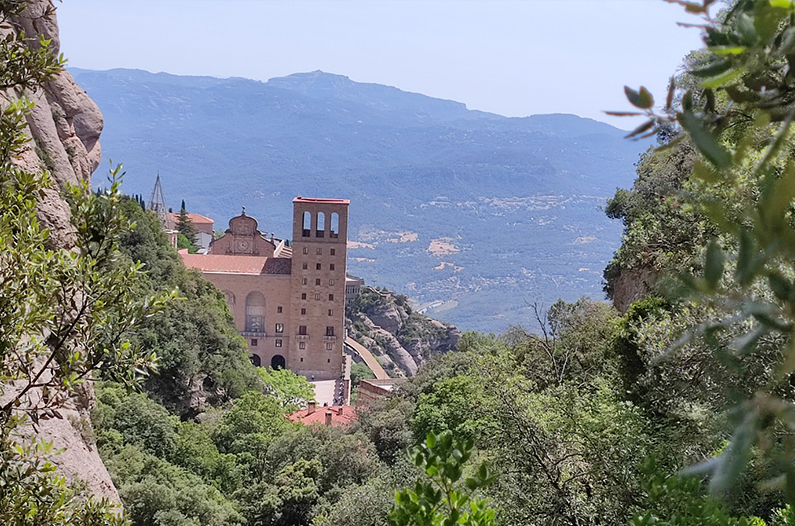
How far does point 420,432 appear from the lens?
16844mm

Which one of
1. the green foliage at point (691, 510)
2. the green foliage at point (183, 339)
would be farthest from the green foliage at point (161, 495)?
the green foliage at point (691, 510)

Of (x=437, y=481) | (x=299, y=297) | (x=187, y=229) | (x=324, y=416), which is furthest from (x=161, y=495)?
(x=187, y=229)

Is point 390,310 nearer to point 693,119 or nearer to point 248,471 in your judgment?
point 248,471

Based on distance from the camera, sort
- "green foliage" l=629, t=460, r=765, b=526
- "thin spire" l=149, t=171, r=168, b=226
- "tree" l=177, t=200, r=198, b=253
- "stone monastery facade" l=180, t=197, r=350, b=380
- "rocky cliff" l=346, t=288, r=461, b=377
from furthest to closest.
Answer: "thin spire" l=149, t=171, r=168, b=226 < "rocky cliff" l=346, t=288, r=461, b=377 < "tree" l=177, t=200, r=198, b=253 < "stone monastery facade" l=180, t=197, r=350, b=380 < "green foliage" l=629, t=460, r=765, b=526

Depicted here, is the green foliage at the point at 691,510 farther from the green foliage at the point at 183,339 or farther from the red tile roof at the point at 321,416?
the red tile roof at the point at 321,416

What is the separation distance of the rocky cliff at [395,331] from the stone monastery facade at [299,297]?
41.0 feet

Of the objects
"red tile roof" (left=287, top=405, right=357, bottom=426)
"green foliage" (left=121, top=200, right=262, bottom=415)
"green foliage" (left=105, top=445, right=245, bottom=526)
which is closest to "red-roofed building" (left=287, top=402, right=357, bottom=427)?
"red tile roof" (left=287, top=405, right=357, bottom=426)

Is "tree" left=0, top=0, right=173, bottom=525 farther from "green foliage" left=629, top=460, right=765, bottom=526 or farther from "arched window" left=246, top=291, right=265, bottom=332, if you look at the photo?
"arched window" left=246, top=291, right=265, bottom=332

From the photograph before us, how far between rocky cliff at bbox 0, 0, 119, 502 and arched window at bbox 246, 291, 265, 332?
74.0 feet

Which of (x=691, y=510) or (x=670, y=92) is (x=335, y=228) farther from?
(x=670, y=92)

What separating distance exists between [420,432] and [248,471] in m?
4.39

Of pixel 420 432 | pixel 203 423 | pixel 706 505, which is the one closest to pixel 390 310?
pixel 203 423

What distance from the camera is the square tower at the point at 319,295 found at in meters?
43.4

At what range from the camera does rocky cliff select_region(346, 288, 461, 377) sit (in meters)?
58.1
